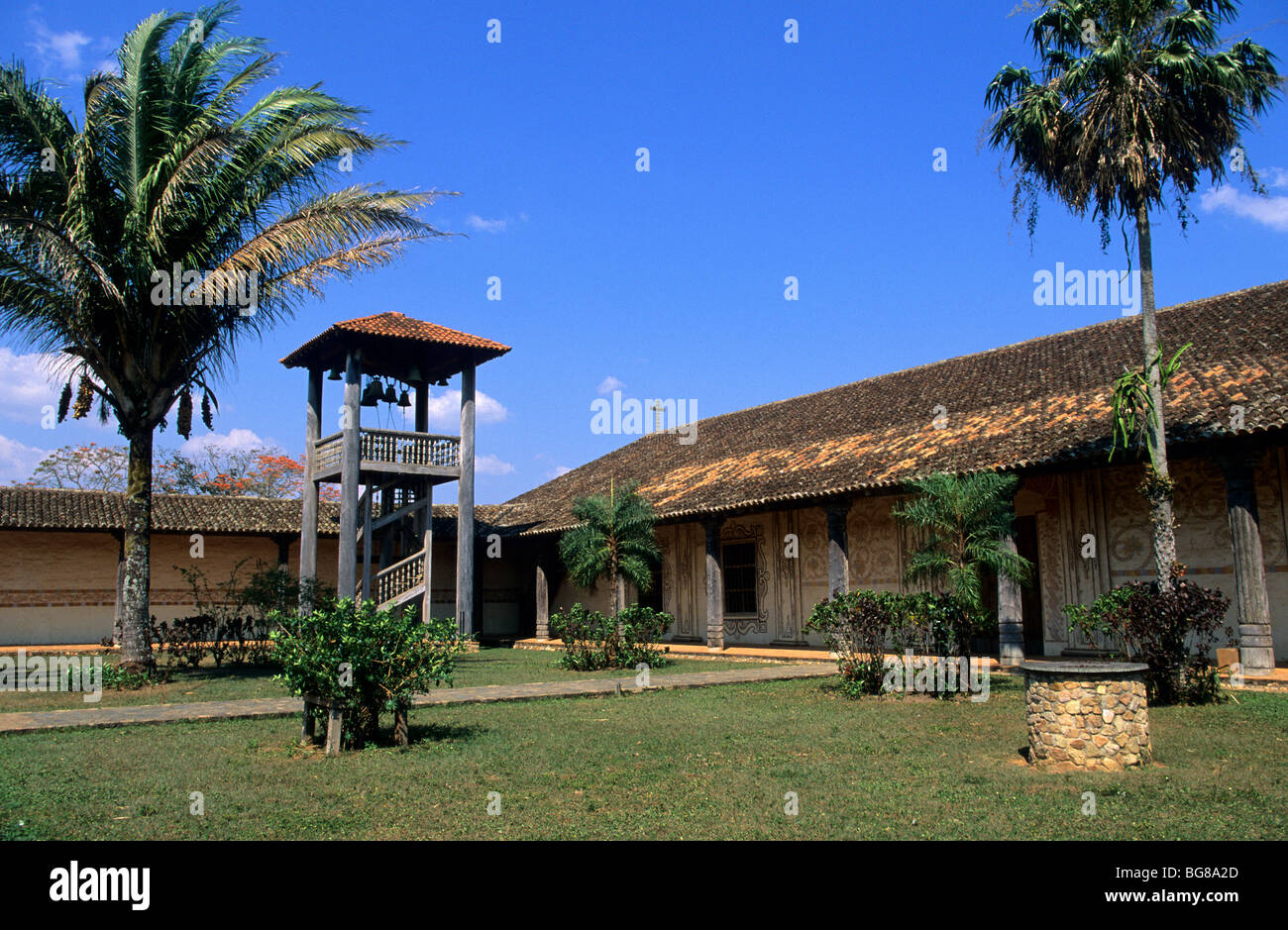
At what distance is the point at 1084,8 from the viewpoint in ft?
31.6

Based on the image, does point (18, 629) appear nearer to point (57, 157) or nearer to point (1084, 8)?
point (57, 157)

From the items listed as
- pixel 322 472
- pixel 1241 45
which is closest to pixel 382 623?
pixel 1241 45

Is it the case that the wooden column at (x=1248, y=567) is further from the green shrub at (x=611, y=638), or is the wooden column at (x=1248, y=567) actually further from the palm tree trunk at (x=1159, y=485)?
the green shrub at (x=611, y=638)

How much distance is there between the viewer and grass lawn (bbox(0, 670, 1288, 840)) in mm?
4645

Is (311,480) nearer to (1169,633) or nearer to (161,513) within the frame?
(161,513)

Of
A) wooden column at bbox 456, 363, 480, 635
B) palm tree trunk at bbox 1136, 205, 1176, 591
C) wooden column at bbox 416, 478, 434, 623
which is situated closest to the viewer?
palm tree trunk at bbox 1136, 205, 1176, 591

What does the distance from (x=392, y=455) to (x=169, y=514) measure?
22.6 feet

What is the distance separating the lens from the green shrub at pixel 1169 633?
8250mm

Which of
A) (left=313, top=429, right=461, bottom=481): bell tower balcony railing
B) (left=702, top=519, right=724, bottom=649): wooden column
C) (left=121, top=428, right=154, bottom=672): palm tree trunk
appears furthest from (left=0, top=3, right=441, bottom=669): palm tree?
(left=702, top=519, right=724, bottom=649): wooden column

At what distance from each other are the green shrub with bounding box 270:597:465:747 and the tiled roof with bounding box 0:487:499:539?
1473cm

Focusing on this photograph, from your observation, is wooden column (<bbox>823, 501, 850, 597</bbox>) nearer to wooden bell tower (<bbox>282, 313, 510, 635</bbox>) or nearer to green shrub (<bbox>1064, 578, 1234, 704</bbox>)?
green shrub (<bbox>1064, 578, 1234, 704</bbox>)

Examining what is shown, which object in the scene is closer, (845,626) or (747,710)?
(747,710)

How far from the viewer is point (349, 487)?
16.1 meters

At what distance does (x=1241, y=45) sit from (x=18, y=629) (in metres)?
22.8
